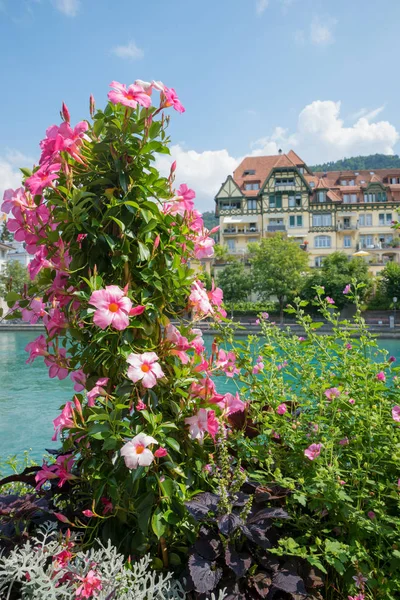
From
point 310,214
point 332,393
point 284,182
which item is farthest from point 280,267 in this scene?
point 332,393

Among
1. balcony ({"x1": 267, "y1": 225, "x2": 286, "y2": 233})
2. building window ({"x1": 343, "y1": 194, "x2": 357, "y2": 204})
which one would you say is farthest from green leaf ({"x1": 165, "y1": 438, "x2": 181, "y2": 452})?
building window ({"x1": 343, "y1": 194, "x2": 357, "y2": 204})

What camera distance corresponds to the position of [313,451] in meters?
1.84

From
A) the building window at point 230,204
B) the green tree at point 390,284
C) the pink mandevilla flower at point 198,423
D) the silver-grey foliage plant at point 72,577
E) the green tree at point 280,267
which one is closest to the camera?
the silver-grey foliage plant at point 72,577

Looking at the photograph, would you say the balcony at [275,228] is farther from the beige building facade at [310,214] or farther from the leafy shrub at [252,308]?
the leafy shrub at [252,308]

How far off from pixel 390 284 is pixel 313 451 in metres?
36.5

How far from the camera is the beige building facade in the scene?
44031 millimetres

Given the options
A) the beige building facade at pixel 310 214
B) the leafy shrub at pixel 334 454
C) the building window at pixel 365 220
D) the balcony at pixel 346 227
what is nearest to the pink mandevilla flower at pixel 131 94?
the leafy shrub at pixel 334 454

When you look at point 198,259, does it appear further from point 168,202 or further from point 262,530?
point 262,530

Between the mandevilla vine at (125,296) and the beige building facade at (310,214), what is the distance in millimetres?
42333

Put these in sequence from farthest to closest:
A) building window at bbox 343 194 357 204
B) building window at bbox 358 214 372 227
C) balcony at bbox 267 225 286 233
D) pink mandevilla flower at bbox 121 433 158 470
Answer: building window at bbox 343 194 357 204, building window at bbox 358 214 372 227, balcony at bbox 267 225 286 233, pink mandevilla flower at bbox 121 433 158 470

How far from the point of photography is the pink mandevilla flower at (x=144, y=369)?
5.17 feet

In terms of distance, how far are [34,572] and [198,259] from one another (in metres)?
1.25

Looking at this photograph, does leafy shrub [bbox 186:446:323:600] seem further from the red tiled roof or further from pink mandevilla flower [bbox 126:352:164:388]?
the red tiled roof

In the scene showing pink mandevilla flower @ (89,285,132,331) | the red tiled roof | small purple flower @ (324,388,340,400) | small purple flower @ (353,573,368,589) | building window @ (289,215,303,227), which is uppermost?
the red tiled roof
